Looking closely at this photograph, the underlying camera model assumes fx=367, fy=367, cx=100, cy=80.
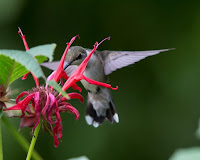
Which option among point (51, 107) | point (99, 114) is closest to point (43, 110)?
point (51, 107)

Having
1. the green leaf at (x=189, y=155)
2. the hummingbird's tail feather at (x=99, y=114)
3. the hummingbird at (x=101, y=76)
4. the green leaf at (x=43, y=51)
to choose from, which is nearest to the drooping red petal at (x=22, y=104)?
the green leaf at (x=43, y=51)

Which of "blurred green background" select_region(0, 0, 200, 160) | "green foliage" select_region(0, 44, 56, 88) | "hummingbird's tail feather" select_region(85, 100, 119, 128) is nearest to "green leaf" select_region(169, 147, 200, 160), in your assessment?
"green foliage" select_region(0, 44, 56, 88)

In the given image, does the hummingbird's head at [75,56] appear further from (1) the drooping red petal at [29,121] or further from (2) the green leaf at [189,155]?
(2) the green leaf at [189,155]

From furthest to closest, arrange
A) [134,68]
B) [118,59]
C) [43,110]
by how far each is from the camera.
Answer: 1. [134,68]
2. [118,59]
3. [43,110]

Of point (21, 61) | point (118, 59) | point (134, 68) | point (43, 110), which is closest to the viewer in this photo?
point (21, 61)

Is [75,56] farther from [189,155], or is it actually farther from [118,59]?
[189,155]

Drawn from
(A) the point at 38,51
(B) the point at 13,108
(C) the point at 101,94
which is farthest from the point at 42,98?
(C) the point at 101,94

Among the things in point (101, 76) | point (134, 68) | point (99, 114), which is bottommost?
point (134, 68)
